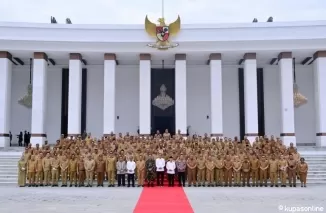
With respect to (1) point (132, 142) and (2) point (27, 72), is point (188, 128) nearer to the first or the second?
(1) point (132, 142)

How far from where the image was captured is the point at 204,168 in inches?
647

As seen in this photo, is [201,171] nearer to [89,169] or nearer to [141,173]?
[141,173]

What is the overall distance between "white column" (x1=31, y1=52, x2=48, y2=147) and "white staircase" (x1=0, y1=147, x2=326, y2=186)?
184 centimetres

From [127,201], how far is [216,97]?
1332 cm

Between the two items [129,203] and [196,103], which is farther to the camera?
[196,103]

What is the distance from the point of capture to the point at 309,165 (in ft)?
61.1

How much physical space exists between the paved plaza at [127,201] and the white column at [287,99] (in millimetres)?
9199

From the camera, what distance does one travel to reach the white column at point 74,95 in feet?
76.7

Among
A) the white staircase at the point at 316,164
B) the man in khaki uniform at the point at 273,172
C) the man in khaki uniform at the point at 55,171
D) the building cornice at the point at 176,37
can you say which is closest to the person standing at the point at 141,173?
the man in khaki uniform at the point at 55,171

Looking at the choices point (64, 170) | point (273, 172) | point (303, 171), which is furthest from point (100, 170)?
point (303, 171)

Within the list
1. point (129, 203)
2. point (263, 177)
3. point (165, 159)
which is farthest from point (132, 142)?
point (129, 203)

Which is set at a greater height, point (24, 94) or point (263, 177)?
point (24, 94)

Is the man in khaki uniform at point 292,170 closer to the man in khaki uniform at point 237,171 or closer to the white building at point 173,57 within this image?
the man in khaki uniform at point 237,171

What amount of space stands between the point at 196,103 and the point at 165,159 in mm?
11007
